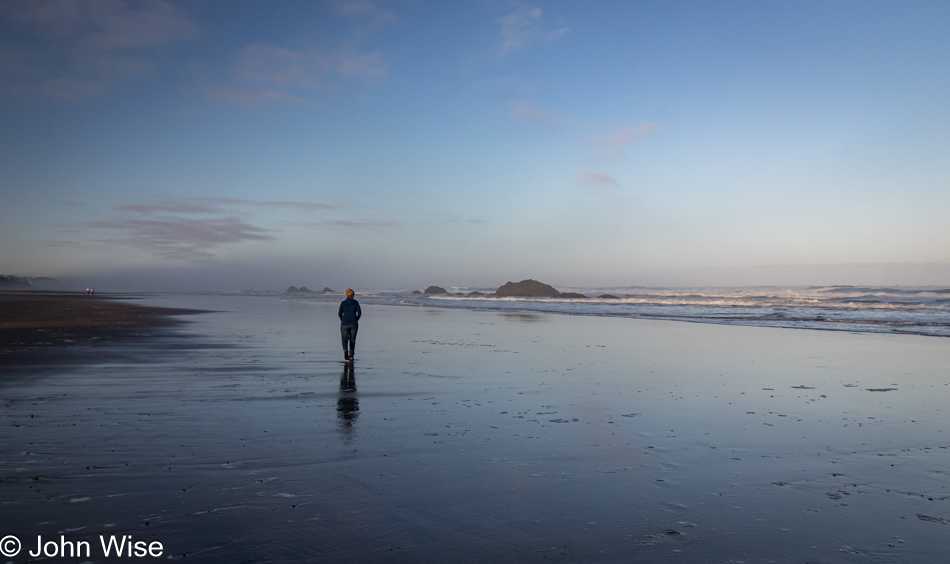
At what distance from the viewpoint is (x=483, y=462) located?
19.0ft

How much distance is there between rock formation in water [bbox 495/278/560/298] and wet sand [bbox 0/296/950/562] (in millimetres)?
59104

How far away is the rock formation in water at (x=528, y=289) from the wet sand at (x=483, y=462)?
194 feet

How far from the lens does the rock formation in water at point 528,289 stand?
7162 centimetres

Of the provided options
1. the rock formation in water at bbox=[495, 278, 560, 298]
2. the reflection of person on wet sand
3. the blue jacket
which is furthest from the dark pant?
the rock formation in water at bbox=[495, 278, 560, 298]

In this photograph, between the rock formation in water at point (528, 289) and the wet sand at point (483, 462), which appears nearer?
the wet sand at point (483, 462)

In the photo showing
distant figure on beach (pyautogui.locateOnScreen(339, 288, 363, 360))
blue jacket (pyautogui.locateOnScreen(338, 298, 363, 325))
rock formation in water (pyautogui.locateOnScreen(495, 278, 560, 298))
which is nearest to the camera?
distant figure on beach (pyautogui.locateOnScreen(339, 288, 363, 360))

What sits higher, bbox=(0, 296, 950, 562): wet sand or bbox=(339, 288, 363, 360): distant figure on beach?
bbox=(339, 288, 363, 360): distant figure on beach

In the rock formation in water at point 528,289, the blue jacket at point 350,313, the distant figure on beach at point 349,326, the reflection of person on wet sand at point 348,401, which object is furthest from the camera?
the rock formation in water at point 528,289

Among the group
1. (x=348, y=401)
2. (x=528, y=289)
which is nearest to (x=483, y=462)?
(x=348, y=401)

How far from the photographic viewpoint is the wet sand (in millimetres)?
3988

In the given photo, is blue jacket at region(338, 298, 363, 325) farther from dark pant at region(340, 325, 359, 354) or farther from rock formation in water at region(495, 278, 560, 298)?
rock formation in water at region(495, 278, 560, 298)

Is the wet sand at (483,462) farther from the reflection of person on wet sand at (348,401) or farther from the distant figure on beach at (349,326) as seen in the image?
the distant figure on beach at (349,326)

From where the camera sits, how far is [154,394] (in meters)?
9.10

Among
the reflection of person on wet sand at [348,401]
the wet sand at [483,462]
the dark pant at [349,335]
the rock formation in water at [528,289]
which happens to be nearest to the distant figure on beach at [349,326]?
the dark pant at [349,335]
